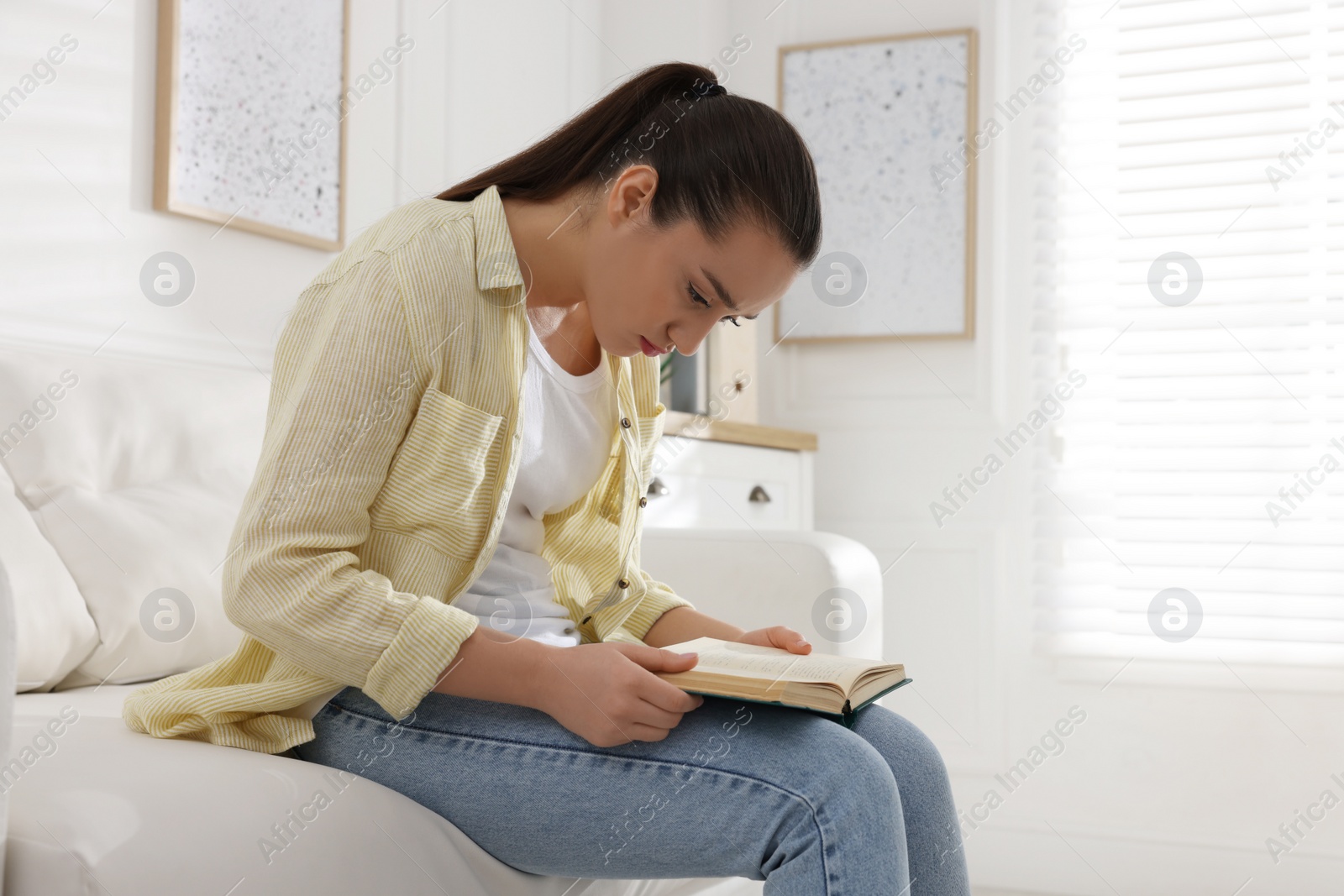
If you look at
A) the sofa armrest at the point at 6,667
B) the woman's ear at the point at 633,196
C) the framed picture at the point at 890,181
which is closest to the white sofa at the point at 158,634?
the sofa armrest at the point at 6,667

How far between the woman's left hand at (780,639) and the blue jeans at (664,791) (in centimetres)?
14

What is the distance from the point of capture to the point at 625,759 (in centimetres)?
81

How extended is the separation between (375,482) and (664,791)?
0.31 meters

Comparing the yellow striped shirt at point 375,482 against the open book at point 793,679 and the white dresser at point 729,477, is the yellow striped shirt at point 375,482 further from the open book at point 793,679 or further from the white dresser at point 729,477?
the white dresser at point 729,477

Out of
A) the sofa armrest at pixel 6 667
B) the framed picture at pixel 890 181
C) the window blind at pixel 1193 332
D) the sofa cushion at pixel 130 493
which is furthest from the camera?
the framed picture at pixel 890 181

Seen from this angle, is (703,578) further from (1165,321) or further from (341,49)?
(1165,321)

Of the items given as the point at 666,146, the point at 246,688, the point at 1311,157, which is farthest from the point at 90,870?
the point at 1311,157

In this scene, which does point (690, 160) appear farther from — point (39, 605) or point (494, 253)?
point (39, 605)

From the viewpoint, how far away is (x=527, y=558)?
1.03m

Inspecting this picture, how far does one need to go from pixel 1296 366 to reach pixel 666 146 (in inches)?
72.9

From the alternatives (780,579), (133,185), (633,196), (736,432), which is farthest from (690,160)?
(736,432)

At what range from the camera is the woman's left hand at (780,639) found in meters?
1.03

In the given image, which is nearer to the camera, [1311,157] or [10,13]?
[10,13]

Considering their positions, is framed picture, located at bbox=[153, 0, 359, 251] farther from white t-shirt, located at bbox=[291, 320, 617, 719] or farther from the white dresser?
white t-shirt, located at bbox=[291, 320, 617, 719]
